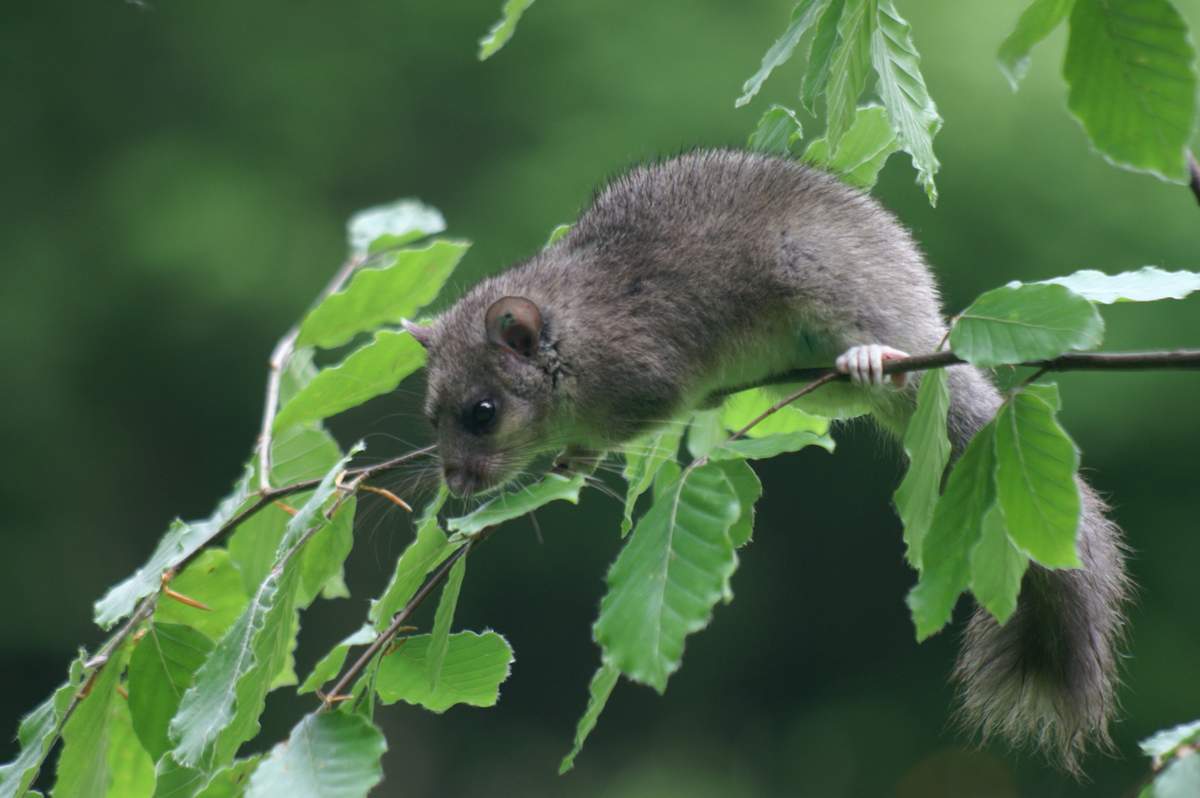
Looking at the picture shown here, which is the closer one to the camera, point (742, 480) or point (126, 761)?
point (742, 480)

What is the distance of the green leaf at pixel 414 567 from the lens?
1.71m

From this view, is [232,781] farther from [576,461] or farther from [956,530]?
[576,461]

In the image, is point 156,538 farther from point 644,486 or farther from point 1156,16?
point 1156,16

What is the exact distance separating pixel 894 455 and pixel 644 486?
77 cm

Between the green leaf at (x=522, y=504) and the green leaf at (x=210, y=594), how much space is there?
623 millimetres

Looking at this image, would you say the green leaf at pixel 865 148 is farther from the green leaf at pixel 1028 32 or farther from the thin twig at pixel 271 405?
the thin twig at pixel 271 405

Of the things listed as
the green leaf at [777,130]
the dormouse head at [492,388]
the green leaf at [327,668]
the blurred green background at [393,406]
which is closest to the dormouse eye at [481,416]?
the dormouse head at [492,388]

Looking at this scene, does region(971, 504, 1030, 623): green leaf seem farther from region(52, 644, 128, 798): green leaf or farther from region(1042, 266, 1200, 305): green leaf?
region(52, 644, 128, 798): green leaf

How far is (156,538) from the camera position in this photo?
1116cm

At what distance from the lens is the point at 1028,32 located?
1.56 m

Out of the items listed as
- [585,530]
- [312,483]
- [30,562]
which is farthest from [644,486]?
[30,562]

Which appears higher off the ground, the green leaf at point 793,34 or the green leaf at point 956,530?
the green leaf at point 793,34

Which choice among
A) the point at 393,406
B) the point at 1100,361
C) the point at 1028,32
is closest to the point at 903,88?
the point at 1028,32

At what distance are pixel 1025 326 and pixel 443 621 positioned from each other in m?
0.74
